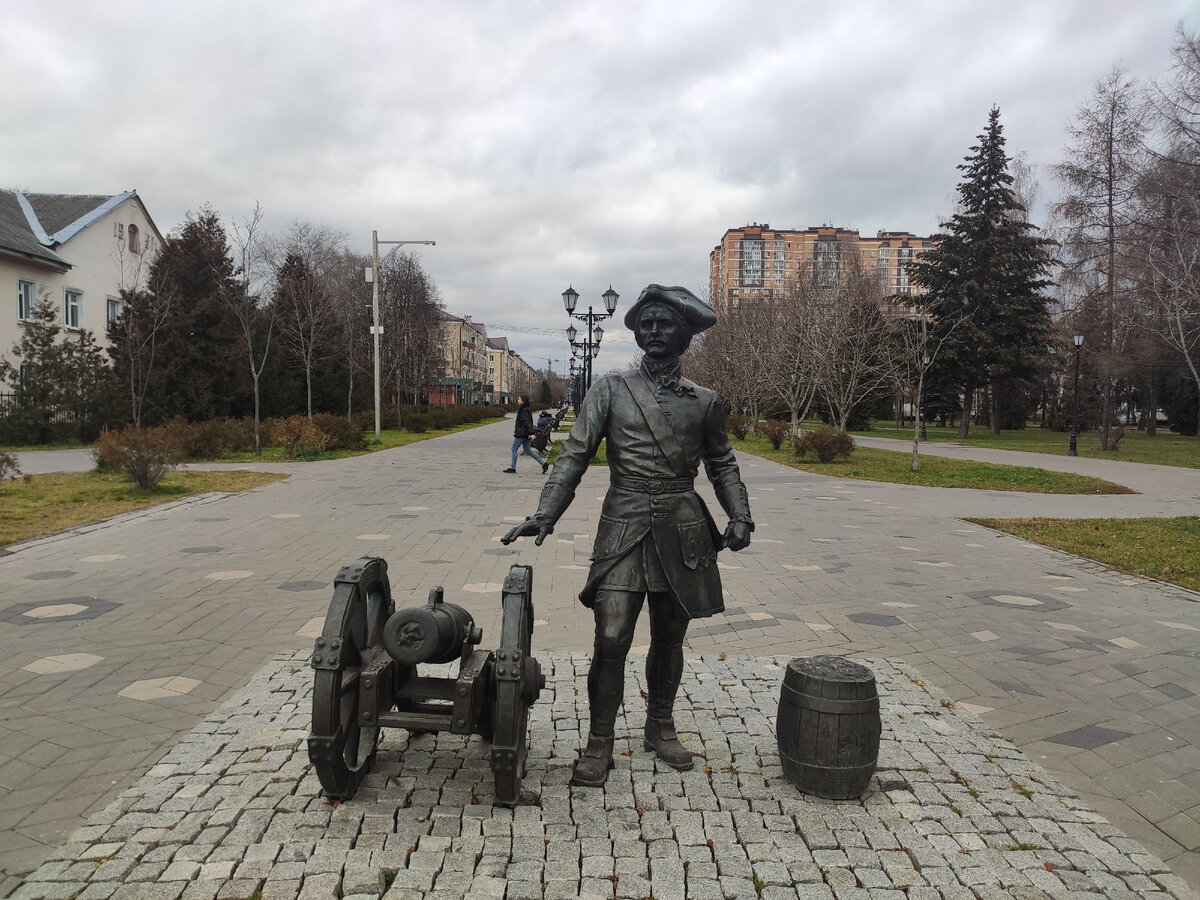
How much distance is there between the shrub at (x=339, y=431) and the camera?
2061cm

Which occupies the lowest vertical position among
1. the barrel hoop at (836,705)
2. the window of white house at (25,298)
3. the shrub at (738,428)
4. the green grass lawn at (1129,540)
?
the green grass lawn at (1129,540)

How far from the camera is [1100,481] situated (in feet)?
52.3

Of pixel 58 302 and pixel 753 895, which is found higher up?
pixel 58 302

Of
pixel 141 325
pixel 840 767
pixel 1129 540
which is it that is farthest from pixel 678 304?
pixel 141 325

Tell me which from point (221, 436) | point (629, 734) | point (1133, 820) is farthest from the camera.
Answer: point (221, 436)

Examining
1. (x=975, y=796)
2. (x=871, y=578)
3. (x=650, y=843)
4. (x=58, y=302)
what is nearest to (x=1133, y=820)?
(x=975, y=796)

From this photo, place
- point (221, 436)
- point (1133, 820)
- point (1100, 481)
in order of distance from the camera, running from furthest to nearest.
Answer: point (221, 436) → point (1100, 481) → point (1133, 820)

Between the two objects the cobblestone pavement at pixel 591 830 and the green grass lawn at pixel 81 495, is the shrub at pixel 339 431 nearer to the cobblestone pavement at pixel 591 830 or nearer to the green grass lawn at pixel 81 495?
the green grass lawn at pixel 81 495

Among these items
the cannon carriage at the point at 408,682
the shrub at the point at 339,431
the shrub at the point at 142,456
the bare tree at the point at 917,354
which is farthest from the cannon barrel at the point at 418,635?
the shrub at the point at 339,431

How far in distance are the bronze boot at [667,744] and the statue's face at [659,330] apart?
169 centimetres

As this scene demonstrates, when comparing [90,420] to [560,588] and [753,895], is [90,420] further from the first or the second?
[753,895]

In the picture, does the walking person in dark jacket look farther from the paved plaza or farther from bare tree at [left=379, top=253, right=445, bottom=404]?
bare tree at [left=379, top=253, right=445, bottom=404]

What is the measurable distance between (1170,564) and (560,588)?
6510 millimetres

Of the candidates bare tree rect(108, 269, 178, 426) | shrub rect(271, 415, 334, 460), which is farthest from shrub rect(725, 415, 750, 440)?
bare tree rect(108, 269, 178, 426)
